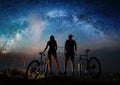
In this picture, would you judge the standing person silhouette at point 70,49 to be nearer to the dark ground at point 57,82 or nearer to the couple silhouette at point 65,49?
the couple silhouette at point 65,49

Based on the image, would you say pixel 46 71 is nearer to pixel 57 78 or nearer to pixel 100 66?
pixel 57 78

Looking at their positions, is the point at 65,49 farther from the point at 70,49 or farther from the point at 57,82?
the point at 57,82

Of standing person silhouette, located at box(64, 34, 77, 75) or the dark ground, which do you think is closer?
the dark ground

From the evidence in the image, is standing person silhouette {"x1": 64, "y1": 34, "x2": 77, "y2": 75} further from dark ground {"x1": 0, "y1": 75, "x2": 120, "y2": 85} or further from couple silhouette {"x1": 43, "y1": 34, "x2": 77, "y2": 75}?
dark ground {"x1": 0, "y1": 75, "x2": 120, "y2": 85}

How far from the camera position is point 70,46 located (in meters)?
20.2

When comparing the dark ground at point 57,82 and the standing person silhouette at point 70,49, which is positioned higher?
the standing person silhouette at point 70,49

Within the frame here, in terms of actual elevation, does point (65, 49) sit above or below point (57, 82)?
above

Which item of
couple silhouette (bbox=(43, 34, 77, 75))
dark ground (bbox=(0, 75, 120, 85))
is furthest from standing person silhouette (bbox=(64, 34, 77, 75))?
dark ground (bbox=(0, 75, 120, 85))

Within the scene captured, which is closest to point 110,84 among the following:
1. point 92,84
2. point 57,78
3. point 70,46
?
point 92,84

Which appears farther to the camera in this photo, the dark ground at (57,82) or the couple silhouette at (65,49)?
the couple silhouette at (65,49)

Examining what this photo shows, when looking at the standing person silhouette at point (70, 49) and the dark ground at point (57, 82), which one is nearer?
the dark ground at point (57, 82)

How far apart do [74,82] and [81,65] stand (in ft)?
13.2

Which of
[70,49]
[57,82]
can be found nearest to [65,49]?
[70,49]

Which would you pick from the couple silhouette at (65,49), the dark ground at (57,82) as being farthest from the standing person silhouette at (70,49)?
the dark ground at (57,82)
